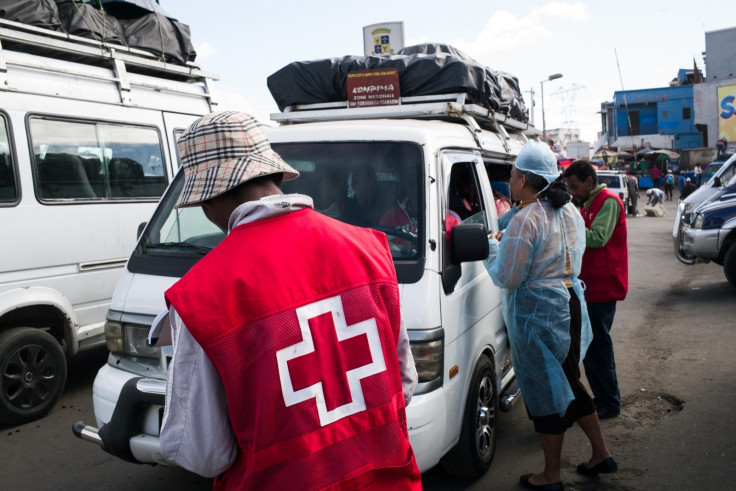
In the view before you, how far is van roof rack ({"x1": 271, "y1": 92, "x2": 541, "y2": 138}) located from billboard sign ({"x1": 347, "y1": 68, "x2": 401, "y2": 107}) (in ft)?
0.23

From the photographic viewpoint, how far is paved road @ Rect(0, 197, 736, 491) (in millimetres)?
4008

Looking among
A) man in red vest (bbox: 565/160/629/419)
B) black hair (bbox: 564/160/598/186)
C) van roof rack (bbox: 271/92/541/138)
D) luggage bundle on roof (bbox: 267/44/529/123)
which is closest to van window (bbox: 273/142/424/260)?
van roof rack (bbox: 271/92/541/138)

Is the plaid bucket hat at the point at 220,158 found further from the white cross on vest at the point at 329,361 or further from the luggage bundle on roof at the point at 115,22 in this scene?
the luggage bundle on roof at the point at 115,22

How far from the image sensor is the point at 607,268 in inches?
189

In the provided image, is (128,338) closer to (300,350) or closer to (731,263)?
(300,350)

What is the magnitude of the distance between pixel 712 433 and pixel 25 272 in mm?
5110

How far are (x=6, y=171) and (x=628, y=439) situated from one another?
4.96 metres

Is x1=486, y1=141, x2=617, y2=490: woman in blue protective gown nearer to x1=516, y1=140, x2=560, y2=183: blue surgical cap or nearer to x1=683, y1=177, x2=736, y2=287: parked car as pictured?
x1=516, y1=140, x2=560, y2=183: blue surgical cap

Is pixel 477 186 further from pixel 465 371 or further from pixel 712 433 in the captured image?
pixel 712 433

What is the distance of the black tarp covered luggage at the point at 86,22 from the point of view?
6.09m

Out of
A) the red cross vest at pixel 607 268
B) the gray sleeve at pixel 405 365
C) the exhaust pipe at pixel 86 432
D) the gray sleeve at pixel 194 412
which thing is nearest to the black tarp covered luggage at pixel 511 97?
the red cross vest at pixel 607 268

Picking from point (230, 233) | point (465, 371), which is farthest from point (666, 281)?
point (230, 233)

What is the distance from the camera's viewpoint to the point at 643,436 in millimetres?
4609

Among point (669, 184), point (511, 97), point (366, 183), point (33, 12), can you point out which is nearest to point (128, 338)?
point (366, 183)
